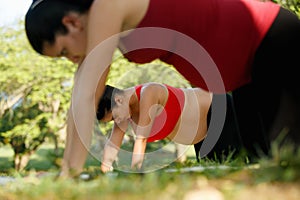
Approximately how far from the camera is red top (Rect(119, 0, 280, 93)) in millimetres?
2768

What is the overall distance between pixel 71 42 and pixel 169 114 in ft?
8.81

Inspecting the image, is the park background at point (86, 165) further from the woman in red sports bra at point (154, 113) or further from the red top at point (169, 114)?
the red top at point (169, 114)

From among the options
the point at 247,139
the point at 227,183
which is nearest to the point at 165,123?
the point at 247,139

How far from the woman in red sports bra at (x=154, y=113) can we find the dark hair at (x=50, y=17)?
2.38 meters

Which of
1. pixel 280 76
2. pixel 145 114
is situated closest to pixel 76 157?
pixel 280 76

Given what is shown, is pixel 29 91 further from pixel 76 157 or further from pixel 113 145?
pixel 76 157

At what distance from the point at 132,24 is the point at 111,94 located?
2.49m

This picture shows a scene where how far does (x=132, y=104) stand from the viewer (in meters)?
5.30

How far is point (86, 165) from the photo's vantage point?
50.9 ft

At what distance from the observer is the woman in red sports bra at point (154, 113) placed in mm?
5098

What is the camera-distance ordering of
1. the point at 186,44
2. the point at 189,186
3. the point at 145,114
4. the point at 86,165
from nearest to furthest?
the point at 189,186, the point at 186,44, the point at 145,114, the point at 86,165

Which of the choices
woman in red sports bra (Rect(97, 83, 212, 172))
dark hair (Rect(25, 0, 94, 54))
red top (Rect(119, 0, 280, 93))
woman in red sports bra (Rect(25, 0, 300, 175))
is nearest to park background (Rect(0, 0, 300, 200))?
woman in red sports bra (Rect(25, 0, 300, 175))

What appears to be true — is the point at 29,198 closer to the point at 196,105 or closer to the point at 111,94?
the point at 111,94

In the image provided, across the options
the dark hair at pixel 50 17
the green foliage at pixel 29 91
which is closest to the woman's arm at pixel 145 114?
the dark hair at pixel 50 17
